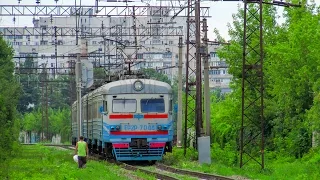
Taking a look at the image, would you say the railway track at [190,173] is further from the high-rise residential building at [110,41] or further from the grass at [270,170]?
the high-rise residential building at [110,41]

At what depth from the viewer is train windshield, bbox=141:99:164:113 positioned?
3173 cm

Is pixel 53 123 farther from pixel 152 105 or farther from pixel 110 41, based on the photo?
pixel 152 105

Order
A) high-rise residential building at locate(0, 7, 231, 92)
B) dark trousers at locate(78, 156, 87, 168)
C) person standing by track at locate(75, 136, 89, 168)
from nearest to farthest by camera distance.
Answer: person standing by track at locate(75, 136, 89, 168)
dark trousers at locate(78, 156, 87, 168)
high-rise residential building at locate(0, 7, 231, 92)

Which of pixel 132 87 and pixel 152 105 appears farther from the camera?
pixel 152 105

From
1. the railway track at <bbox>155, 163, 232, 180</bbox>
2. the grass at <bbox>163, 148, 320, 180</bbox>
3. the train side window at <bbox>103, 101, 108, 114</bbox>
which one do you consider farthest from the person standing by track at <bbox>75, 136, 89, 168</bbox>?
the grass at <bbox>163, 148, 320, 180</bbox>

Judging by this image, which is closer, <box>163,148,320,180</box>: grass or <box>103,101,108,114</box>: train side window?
<box>163,148,320,180</box>: grass

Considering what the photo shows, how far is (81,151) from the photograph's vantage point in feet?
91.2

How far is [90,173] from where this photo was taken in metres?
25.8

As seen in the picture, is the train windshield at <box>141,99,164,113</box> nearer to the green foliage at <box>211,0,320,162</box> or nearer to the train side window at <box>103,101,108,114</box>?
the train side window at <box>103,101,108,114</box>

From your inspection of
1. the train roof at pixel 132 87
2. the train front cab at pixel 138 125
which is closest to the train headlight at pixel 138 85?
the train roof at pixel 132 87

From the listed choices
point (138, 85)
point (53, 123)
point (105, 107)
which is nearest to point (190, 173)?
point (138, 85)

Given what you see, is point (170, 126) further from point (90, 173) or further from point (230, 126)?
point (230, 126)

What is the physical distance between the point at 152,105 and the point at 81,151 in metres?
4.99

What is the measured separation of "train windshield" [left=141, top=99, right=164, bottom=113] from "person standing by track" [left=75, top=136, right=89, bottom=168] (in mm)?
4265
